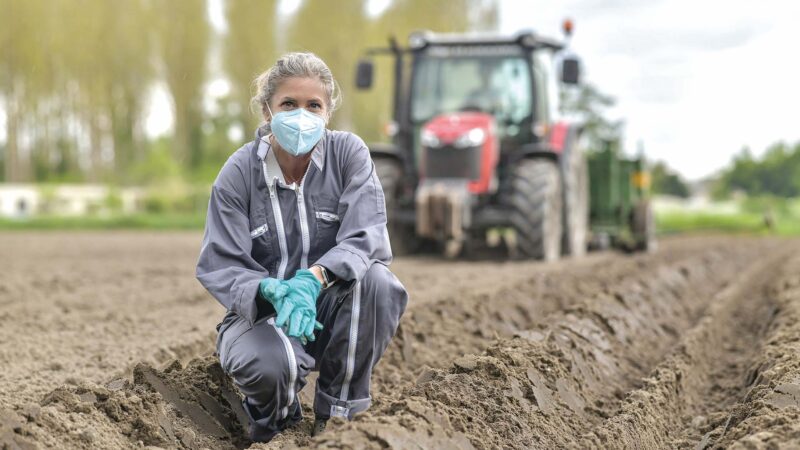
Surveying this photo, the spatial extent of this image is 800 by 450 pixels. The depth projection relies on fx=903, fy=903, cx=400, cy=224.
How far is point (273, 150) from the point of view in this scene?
3342mm

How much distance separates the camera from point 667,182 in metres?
23.4

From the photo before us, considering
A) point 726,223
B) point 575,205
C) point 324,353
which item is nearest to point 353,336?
point 324,353

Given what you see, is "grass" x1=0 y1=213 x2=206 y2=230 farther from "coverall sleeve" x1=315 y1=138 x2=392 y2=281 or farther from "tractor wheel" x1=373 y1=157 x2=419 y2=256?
"coverall sleeve" x1=315 y1=138 x2=392 y2=281

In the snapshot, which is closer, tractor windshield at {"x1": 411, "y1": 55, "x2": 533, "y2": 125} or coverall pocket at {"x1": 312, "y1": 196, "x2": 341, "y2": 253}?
coverall pocket at {"x1": 312, "y1": 196, "x2": 341, "y2": 253}

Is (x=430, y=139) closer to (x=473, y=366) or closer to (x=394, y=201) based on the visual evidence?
(x=394, y=201)

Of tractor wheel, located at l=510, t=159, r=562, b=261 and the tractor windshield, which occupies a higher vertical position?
the tractor windshield

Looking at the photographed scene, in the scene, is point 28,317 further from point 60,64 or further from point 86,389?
point 60,64

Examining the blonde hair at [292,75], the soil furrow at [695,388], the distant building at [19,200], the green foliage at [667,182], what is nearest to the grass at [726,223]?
the green foliage at [667,182]

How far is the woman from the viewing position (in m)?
3.16

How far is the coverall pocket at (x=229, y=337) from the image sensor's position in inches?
127

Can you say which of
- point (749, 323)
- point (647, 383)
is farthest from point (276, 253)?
point (749, 323)

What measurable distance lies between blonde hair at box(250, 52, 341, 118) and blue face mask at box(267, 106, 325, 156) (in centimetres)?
13

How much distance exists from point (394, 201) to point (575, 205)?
2721 millimetres

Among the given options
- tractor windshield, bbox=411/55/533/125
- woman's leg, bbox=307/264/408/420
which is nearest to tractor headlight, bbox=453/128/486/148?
tractor windshield, bbox=411/55/533/125
